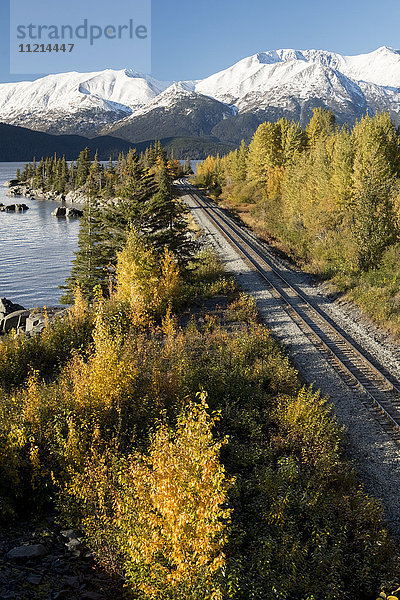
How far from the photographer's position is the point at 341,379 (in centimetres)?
1722

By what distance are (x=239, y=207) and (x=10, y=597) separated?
239ft

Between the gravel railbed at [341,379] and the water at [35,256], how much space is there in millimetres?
18150

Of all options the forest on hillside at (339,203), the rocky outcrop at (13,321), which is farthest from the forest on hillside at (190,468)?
the forest on hillside at (339,203)

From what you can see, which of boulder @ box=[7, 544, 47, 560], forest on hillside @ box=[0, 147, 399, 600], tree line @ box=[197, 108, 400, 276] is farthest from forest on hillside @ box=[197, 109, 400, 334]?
boulder @ box=[7, 544, 47, 560]

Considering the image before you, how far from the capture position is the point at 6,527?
378 inches

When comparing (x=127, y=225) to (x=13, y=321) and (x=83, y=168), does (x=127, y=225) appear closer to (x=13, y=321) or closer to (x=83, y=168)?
(x=13, y=321)

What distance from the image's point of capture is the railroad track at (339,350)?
15297mm

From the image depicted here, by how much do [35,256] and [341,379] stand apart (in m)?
44.6

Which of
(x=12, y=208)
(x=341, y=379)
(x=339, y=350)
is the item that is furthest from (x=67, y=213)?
(x=341, y=379)

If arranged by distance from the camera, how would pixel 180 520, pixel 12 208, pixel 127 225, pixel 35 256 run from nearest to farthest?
pixel 180 520 → pixel 127 225 → pixel 35 256 → pixel 12 208

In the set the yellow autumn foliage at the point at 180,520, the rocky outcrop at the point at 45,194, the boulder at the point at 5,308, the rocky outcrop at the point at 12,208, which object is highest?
the rocky outcrop at the point at 45,194

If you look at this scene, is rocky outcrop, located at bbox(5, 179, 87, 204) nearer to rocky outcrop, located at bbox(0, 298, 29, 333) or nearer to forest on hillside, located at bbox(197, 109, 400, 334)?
forest on hillside, located at bbox(197, 109, 400, 334)

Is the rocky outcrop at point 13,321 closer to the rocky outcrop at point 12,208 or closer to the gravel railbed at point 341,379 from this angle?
the gravel railbed at point 341,379

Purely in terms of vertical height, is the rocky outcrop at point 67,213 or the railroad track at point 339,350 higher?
the rocky outcrop at point 67,213
